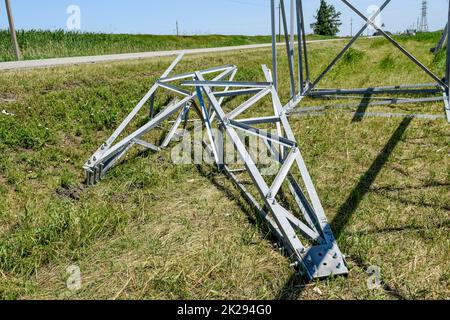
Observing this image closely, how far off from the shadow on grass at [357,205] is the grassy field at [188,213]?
0.04ft

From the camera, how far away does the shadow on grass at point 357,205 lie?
8.59 feet

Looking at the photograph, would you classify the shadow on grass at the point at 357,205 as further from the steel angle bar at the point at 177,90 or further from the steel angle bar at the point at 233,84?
the steel angle bar at the point at 177,90

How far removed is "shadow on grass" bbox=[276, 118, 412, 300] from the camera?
2617 mm

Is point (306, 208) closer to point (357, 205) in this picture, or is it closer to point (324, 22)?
point (357, 205)

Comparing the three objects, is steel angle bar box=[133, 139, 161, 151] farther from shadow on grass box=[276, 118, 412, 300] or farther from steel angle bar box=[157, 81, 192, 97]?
shadow on grass box=[276, 118, 412, 300]

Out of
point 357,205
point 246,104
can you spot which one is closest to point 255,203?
point 357,205

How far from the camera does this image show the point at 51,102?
6176 mm

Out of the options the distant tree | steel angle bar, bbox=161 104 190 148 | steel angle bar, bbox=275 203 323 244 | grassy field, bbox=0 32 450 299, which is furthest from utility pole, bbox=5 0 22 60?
the distant tree

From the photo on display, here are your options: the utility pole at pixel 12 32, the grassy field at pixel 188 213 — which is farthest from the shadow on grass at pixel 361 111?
the utility pole at pixel 12 32

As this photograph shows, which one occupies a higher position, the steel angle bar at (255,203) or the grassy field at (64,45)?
the grassy field at (64,45)

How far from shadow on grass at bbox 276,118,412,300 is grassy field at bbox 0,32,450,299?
0.04ft

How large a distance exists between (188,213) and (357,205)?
1.74 m

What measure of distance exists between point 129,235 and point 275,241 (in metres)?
1.37

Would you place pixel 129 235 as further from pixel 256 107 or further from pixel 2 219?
pixel 256 107
